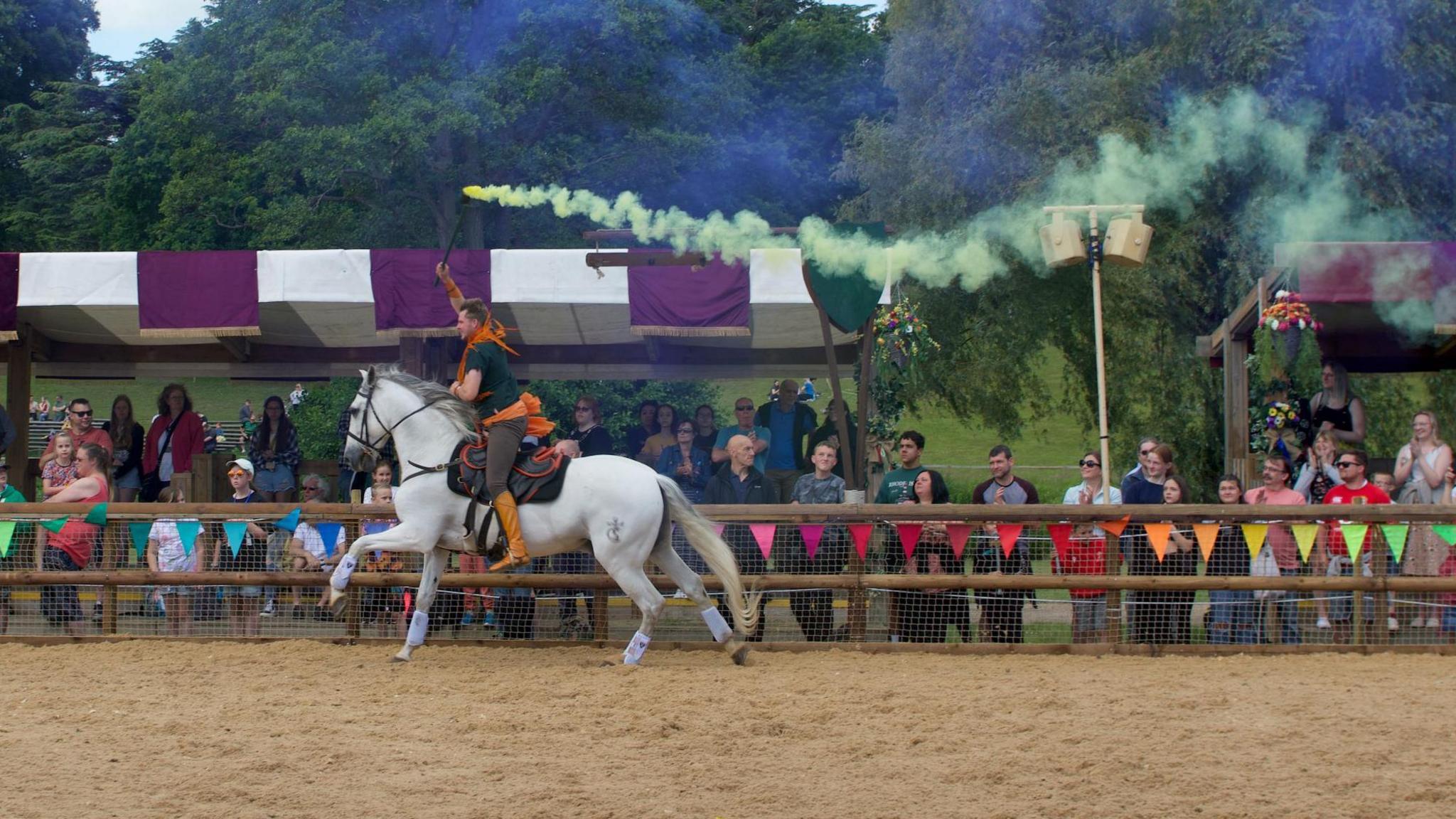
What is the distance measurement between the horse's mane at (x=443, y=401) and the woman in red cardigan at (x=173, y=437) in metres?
4.08

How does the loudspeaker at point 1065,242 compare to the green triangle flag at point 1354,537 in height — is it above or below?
above

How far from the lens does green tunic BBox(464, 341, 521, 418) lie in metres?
9.51

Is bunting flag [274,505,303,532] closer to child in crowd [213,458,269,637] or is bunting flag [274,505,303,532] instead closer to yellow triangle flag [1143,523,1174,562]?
child in crowd [213,458,269,637]

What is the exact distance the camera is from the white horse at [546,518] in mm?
9406

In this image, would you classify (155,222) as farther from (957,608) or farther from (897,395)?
(957,608)

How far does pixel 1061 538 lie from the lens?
1030cm

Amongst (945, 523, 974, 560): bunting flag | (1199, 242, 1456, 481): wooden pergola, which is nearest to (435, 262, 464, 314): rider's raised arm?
(945, 523, 974, 560): bunting flag

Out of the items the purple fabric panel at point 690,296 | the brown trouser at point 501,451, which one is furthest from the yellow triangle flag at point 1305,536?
the brown trouser at point 501,451

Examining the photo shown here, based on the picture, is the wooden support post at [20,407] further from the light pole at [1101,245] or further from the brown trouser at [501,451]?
the light pole at [1101,245]

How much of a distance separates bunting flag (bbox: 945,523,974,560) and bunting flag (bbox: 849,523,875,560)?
566 mm

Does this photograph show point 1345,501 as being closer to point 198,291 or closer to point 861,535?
point 861,535

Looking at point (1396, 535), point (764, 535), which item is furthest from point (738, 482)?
point (1396, 535)

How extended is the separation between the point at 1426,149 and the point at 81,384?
102ft

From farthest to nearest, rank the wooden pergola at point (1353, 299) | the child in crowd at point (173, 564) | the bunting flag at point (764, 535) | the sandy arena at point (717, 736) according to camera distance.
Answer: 1. the wooden pergola at point (1353, 299)
2. the child in crowd at point (173, 564)
3. the bunting flag at point (764, 535)
4. the sandy arena at point (717, 736)
